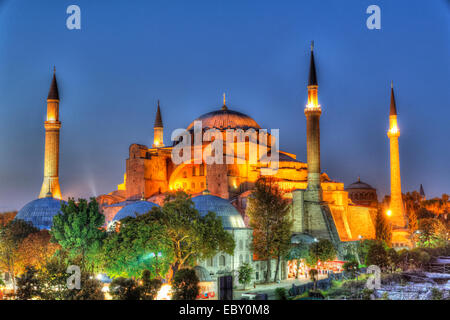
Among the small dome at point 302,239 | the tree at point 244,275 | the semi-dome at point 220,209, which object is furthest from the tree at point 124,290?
the small dome at point 302,239

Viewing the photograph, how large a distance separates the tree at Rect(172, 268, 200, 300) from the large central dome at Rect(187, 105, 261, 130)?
22.9 m

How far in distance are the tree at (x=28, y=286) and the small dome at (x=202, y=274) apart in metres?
6.16

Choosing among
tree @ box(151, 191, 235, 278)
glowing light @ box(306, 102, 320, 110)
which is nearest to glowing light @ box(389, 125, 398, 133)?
glowing light @ box(306, 102, 320, 110)

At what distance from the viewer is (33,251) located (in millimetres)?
22375

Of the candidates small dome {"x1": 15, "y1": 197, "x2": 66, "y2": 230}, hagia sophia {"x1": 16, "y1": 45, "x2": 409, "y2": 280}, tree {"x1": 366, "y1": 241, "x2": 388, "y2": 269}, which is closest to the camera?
tree {"x1": 366, "y1": 241, "x2": 388, "y2": 269}

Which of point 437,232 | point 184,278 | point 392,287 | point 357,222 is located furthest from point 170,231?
point 437,232

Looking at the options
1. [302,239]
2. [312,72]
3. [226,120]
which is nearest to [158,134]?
[226,120]

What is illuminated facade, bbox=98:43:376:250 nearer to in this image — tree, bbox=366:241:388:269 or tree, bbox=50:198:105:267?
tree, bbox=366:241:388:269

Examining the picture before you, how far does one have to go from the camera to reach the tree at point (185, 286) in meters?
17.0

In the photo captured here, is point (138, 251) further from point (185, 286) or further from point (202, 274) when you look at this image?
point (185, 286)

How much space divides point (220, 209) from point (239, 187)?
900cm

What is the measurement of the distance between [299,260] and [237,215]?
457cm

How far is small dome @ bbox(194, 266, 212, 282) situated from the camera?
20734 millimetres

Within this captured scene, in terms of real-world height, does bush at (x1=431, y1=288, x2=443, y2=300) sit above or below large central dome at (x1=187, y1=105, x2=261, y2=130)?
below
